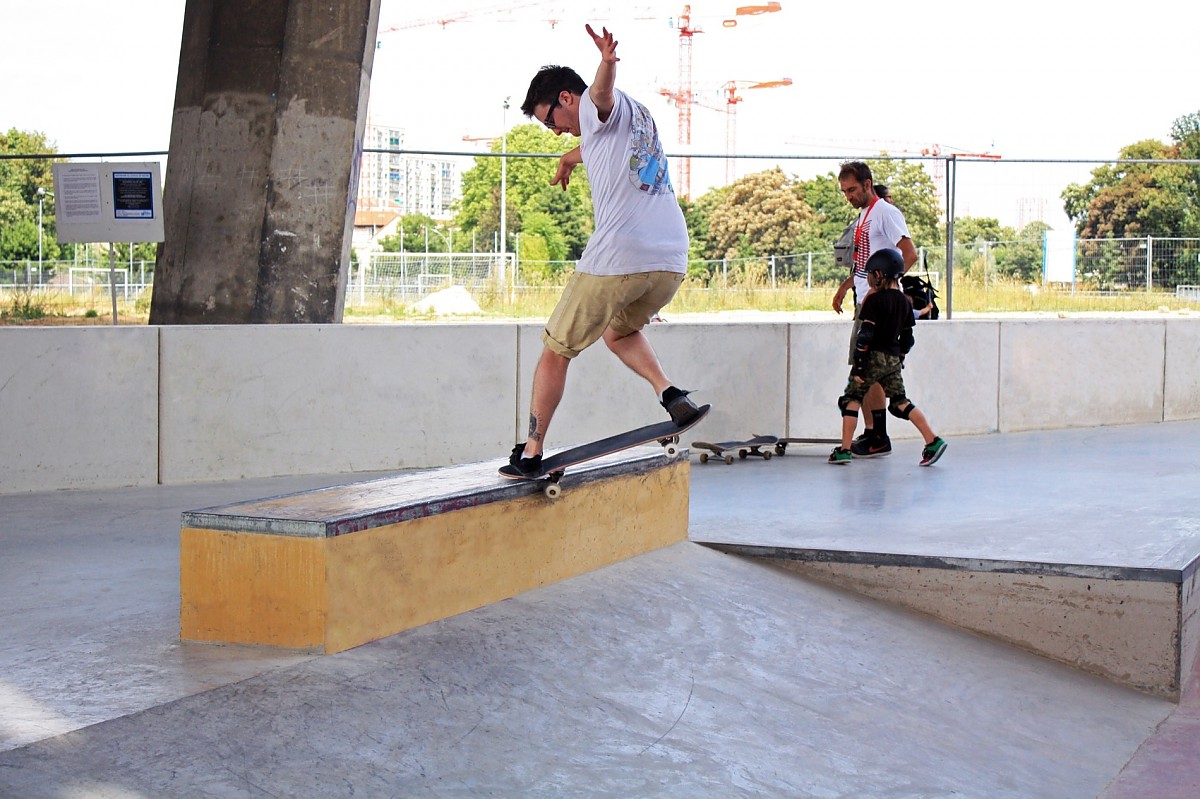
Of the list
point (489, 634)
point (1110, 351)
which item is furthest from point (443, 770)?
point (1110, 351)

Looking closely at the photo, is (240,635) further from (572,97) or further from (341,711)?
(572,97)

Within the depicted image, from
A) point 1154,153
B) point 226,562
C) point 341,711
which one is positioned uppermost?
point 1154,153

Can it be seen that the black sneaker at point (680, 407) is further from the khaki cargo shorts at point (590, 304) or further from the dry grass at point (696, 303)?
the dry grass at point (696, 303)

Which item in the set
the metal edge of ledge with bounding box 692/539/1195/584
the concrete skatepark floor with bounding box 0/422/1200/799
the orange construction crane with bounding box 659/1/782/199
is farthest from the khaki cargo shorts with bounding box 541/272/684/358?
the orange construction crane with bounding box 659/1/782/199

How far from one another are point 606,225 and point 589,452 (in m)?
0.98

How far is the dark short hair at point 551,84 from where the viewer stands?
16.8 ft

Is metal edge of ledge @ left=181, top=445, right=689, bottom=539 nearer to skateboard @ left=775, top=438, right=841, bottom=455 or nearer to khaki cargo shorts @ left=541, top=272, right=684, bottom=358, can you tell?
khaki cargo shorts @ left=541, top=272, right=684, bottom=358

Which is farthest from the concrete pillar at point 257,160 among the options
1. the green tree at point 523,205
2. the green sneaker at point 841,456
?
the green sneaker at point 841,456

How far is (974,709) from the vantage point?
462cm

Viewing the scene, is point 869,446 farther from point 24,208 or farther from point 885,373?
point 24,208

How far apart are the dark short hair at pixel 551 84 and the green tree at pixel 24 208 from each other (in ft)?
21.4

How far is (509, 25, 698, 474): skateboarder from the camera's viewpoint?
5102mm

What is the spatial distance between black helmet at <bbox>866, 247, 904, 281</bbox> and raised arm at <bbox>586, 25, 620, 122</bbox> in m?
3.86

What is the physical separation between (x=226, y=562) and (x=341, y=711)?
2.88 ft
